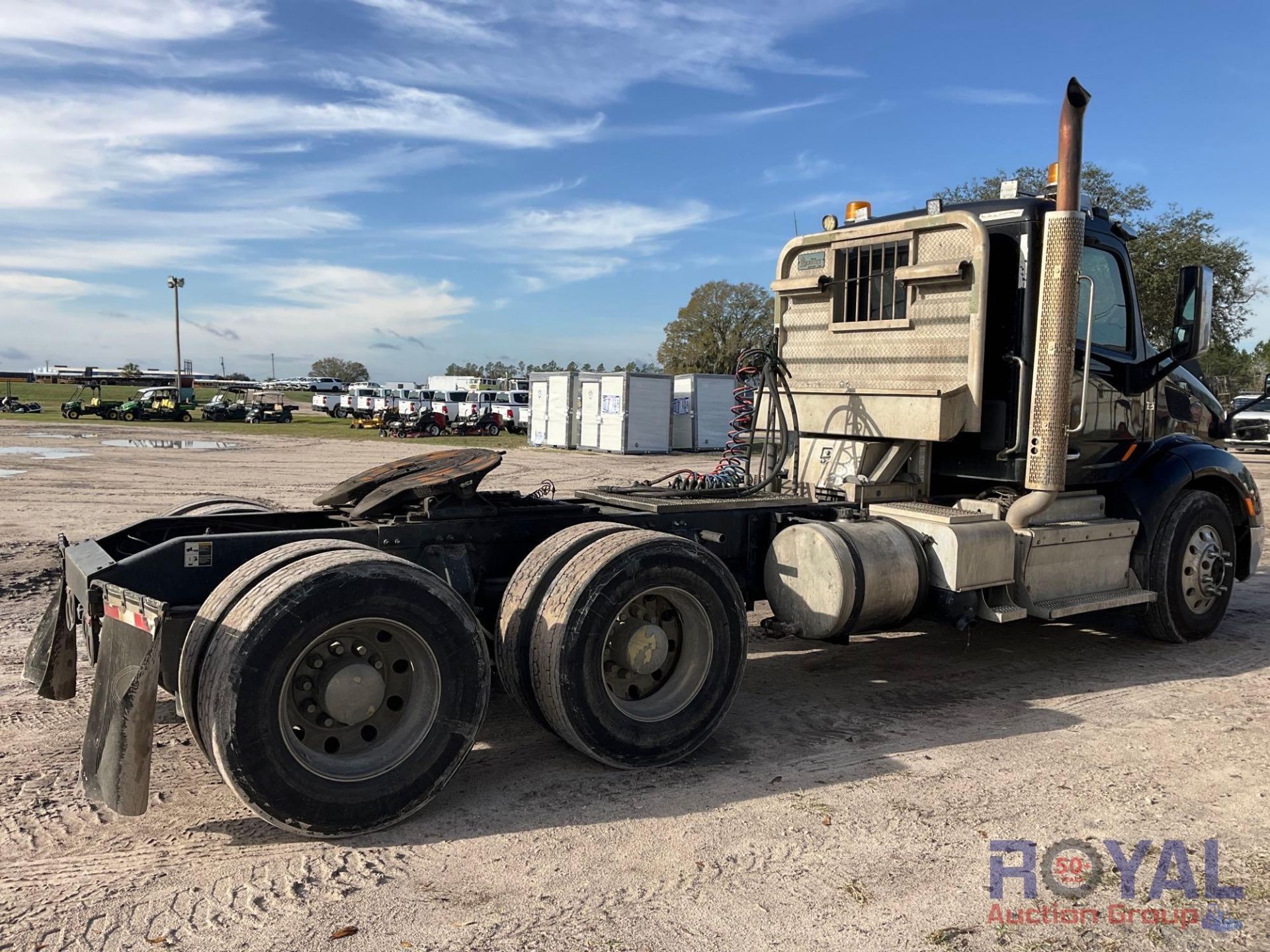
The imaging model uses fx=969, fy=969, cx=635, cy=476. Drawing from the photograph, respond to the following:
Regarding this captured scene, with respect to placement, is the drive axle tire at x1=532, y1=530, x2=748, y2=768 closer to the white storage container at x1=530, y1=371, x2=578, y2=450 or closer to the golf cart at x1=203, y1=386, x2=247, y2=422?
the white storage container at x1=530, y1=371, x2=578, y2=450

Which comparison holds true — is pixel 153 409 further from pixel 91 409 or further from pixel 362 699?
pixel 362 699

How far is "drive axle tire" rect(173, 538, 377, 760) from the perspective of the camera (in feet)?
12.4

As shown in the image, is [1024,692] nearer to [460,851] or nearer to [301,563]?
[460,851]

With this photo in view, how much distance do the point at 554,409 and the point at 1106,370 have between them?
26188mm

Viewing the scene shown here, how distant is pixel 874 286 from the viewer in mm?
6977

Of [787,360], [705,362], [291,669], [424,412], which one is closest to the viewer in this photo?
[291,669]

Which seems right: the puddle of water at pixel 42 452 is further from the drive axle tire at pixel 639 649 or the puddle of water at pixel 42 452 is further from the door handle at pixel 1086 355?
the door handle at pixel 1086 355

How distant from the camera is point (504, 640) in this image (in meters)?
4.66

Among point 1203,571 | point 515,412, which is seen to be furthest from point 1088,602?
point 515,412

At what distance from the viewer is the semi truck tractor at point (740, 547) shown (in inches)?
152

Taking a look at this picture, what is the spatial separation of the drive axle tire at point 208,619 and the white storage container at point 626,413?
25.5 m

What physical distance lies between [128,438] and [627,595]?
101 feet

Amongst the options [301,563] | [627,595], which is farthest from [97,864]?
[627,595]
